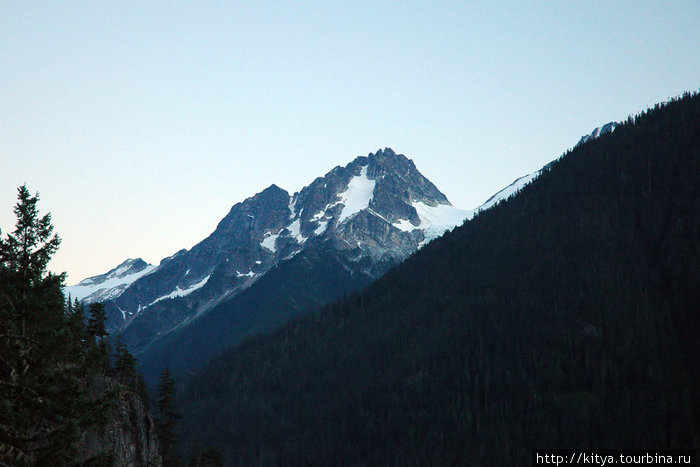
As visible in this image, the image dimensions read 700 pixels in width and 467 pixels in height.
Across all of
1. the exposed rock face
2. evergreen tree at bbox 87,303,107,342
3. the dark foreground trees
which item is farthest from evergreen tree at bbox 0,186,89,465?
evergreen tree at bbox 87,303,107,342

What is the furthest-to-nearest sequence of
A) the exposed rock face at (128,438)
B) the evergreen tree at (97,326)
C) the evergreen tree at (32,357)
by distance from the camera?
the evergreen tree at (97,326) → the exposed rock face at (128,438) → the evergreen tree at (32,357)

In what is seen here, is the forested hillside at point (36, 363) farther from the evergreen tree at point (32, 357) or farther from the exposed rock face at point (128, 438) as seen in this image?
the exposed rock face at point (128, 438)

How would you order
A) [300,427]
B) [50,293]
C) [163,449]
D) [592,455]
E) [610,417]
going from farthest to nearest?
[300,427]
[610,417]
[592,455]
[163,449]
[50,293]

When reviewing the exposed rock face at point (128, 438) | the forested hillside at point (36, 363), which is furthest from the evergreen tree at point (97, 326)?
the forested hillside at point (36, 363)

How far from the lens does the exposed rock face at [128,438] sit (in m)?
40.7

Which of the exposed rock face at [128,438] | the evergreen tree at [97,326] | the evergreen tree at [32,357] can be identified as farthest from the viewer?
the evergreen tree at [97,326]

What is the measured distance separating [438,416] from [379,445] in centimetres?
1627

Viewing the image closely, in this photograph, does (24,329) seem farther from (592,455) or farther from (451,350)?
(451,350)

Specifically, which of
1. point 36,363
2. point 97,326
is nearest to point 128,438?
point 97,326

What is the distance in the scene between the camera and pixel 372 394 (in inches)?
7554

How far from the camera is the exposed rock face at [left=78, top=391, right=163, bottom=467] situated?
4069 cm

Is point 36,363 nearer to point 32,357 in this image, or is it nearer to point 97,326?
point 32,357

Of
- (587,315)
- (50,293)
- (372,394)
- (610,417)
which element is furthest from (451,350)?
(50,293)

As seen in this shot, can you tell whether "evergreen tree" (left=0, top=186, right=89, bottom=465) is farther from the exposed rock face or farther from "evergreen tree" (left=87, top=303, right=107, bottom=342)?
"evergreen tree" (left=87, top=303, right=107, bottom=342)
